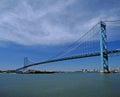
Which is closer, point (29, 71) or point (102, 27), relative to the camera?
point (102, 27)

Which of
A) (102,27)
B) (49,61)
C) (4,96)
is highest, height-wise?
(102,27)

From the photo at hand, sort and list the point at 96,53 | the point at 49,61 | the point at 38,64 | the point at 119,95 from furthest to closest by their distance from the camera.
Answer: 1. the point at 38,64
2. the point at 49,61
3. the point at 96,53
4. the point at 119,95

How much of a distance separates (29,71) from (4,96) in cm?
8773

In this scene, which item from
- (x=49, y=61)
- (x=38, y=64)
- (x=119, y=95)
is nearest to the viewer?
(x=119, y=95)

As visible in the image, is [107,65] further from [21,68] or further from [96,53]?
[21,68]

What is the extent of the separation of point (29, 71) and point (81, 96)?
89.3m

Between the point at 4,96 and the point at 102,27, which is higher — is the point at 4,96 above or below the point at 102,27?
below

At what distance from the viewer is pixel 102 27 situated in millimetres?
52938

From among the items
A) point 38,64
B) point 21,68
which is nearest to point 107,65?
point 38,64

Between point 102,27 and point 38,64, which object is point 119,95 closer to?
point 102,27

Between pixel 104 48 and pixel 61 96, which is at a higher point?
pixel 104 48

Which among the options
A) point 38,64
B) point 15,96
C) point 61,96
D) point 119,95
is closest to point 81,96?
point 61,96

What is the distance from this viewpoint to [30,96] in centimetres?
1396

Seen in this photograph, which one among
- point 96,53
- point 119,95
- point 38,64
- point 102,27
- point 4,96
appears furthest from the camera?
point 38,64
